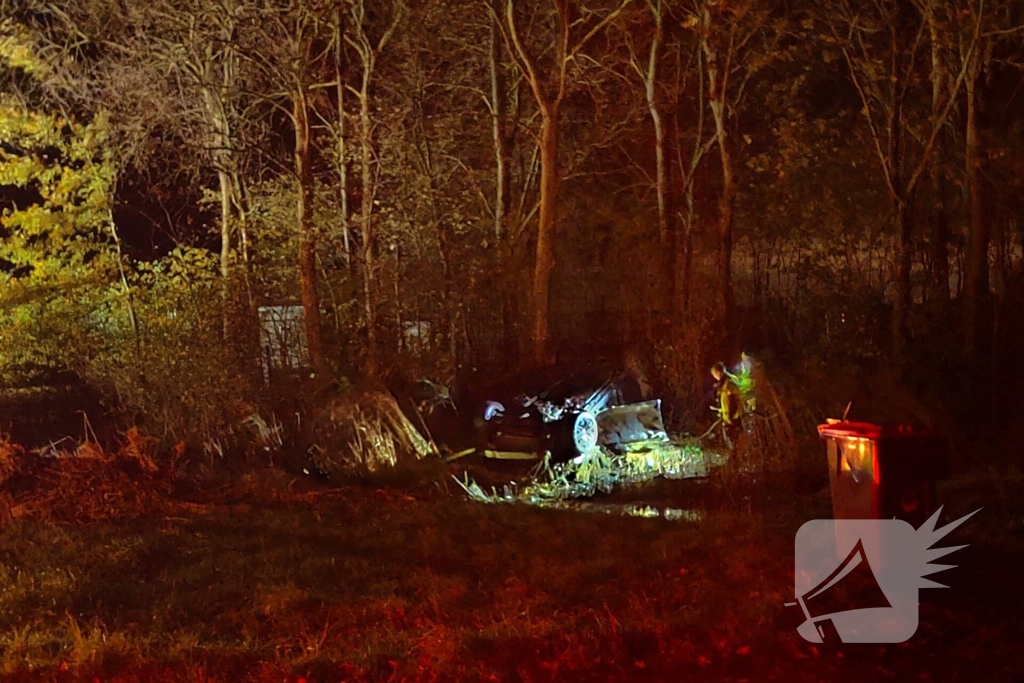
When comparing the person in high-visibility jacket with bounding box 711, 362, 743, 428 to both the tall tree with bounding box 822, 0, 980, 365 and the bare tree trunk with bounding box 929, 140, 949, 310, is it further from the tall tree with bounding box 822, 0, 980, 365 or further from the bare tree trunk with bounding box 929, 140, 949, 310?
the bare tree trunk with bounding box 929, 140, 949, 310

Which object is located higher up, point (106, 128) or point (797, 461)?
point (106, 128)

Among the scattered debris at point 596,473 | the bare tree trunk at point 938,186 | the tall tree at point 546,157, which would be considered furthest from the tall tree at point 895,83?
the scattered debris at point 596,473

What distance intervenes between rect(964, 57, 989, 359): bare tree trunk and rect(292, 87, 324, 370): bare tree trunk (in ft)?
30.9

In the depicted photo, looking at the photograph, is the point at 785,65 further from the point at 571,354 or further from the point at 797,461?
the point at 797,461

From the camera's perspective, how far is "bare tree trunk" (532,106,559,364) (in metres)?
17.6

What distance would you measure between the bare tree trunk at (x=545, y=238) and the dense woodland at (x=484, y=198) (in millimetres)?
51

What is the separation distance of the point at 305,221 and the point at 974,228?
33.1 feet

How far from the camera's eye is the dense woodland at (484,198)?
14.8m

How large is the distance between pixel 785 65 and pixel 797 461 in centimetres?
1326

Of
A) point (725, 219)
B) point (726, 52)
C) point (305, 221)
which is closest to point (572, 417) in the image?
point (305, 221)

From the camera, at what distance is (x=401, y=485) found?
39.1ft

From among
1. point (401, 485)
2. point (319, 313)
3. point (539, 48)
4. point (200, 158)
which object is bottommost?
point (401, 485)

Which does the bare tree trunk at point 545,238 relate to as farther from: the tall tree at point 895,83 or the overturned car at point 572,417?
the tall tree at point 895,83

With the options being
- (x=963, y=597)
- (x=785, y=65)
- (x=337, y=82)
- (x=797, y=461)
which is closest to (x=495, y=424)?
(x=797, y=461)
